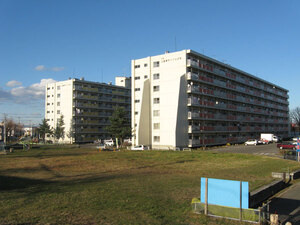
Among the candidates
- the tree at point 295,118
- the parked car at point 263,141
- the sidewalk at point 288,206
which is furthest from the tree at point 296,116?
the sidewalk at point 288,206

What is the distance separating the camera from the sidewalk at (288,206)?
875cm

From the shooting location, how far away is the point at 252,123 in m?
73.2

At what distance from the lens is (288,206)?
10438mm

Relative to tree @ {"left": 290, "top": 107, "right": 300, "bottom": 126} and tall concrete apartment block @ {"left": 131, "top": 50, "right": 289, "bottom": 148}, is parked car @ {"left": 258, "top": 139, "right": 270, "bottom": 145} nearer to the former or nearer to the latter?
tall concrete apartment block @ {"left": 131, "top": 50, "right": 289, "bottom": 148}

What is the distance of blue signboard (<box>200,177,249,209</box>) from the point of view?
8.04 metres

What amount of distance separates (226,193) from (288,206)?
3962 mm

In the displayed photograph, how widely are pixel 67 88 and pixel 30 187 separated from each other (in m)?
67.5

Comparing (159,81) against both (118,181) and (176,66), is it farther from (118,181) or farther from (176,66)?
(118,181)

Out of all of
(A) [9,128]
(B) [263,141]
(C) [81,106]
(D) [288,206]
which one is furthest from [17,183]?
(A) [9,128]

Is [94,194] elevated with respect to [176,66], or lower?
lower

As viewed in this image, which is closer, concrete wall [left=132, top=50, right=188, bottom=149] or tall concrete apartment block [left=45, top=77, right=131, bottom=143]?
concrete wall [left=132, top=50, right=188, bottom=149]

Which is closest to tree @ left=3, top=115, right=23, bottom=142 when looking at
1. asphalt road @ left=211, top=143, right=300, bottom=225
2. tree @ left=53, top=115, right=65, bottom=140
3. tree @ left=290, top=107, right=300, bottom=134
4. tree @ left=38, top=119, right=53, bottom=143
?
tree @ left=38, top=119, right=53, bottom=143

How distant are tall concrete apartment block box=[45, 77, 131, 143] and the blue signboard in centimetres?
6880

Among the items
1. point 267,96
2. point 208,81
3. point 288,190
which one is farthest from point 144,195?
point 267,96
